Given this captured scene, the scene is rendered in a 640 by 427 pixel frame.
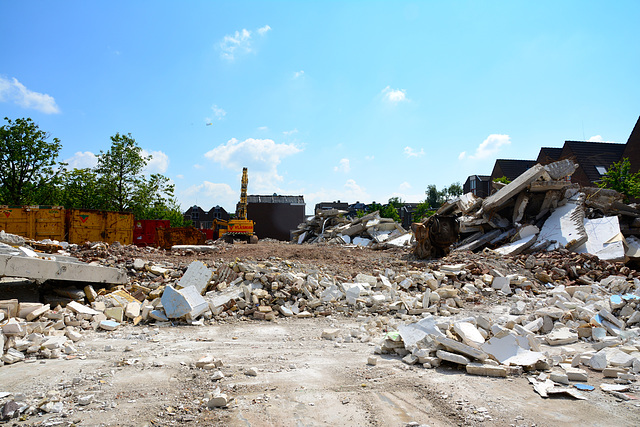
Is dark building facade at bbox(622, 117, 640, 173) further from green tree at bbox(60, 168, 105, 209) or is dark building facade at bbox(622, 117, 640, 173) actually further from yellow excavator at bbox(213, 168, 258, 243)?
green tree at bbox(60, 168, 105, 209)

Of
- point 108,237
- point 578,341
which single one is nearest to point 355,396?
point 578,341

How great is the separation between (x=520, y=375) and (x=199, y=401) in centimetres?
328

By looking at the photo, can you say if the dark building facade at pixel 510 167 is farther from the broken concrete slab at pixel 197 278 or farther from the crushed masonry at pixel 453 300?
the broken concrete slab at pixel 197 278

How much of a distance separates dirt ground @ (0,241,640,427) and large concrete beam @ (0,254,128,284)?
94.0 inches

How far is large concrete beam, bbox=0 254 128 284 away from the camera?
6355mm

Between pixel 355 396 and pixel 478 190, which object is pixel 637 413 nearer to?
pixel 355 396

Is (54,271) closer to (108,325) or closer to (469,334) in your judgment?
(108,325)

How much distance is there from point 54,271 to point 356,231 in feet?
58.2

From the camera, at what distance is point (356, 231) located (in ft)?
76.1

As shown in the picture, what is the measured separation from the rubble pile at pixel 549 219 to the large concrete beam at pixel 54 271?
1089cm

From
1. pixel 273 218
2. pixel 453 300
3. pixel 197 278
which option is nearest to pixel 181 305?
pixel 197 278

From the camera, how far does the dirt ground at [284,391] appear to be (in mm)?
3139

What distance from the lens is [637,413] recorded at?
10.5ft

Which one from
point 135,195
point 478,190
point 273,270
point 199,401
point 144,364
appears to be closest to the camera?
point 199,401
